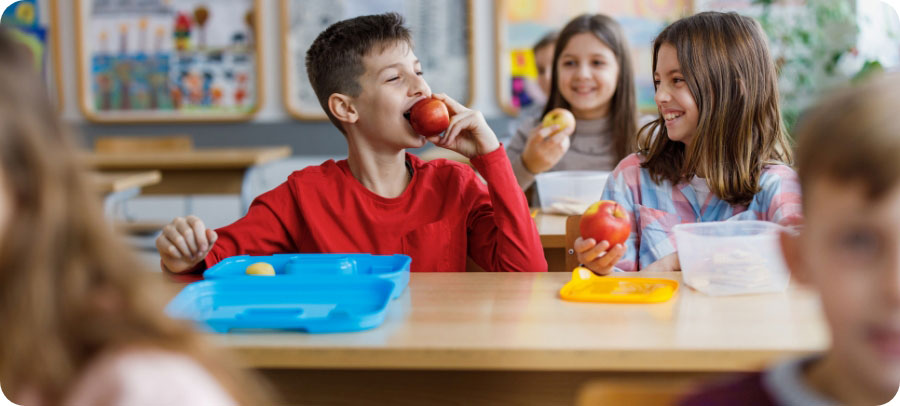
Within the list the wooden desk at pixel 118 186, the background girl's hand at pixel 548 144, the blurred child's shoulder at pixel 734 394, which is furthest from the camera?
the wooden desk at pixel 118 186

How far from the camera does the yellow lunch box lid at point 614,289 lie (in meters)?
1.25

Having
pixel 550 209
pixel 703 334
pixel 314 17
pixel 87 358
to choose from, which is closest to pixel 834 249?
pixel 703 334

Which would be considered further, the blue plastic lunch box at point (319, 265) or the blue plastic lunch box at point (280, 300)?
the blue plastic lunch box at point (319, 265)

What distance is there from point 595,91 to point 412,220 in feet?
4.96

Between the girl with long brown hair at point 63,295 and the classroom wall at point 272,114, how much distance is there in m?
4.47

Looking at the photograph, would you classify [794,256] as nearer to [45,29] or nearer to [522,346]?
[522,346]

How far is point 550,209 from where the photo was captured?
2443mm

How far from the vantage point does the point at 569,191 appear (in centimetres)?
239

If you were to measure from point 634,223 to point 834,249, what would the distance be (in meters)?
1.11

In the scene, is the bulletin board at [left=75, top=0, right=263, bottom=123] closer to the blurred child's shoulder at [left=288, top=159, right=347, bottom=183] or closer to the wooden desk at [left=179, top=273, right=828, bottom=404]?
the blurred child's shoulder at [left=288, top=159, right=347, bottom=183]

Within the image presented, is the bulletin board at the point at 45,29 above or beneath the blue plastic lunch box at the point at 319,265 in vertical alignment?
above

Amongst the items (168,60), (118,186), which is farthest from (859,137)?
(168,60)

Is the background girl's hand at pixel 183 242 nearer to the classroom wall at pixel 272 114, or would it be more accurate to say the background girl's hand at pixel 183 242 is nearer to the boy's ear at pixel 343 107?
the boy's ear at pixel 343 107

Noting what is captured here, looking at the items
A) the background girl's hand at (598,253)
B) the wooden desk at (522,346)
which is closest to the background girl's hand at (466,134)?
the background girl's hand at (598,253)
